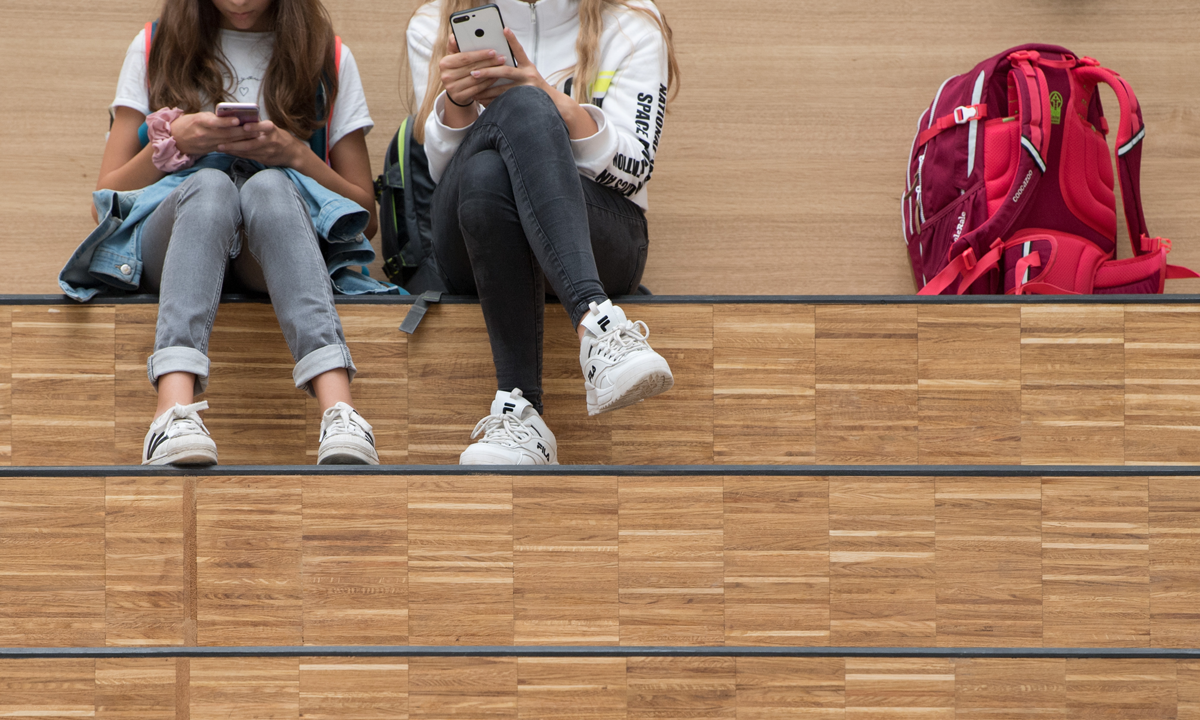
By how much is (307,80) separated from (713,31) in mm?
807

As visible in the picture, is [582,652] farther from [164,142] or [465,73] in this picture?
[164,142]

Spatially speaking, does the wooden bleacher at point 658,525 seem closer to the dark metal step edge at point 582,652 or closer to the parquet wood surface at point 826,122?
the dark metal step edge at point 582,652

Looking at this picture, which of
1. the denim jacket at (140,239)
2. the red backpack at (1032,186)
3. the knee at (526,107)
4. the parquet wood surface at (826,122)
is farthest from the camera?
the parquet wood surface at (826,122)

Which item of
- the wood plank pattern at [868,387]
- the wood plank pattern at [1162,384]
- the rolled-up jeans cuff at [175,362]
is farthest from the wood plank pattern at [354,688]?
the wood plank pattern at [1162,384]

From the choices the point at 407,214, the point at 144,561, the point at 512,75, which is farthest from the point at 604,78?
the point at 144,561

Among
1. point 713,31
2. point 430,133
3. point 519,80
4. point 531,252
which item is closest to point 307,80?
point 430,133

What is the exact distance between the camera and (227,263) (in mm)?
1253

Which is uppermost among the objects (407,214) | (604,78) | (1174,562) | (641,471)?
(604,78)

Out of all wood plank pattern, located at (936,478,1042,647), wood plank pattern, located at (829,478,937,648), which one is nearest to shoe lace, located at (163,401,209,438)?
wood plank pattern, located at (829,478,937,648)

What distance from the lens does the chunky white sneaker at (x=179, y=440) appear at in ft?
3.51

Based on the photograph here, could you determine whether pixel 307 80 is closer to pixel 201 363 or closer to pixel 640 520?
pixel 201 363

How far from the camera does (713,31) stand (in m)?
1.85

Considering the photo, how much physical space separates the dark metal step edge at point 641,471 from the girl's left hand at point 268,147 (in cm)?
47

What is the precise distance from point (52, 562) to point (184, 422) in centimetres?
21
